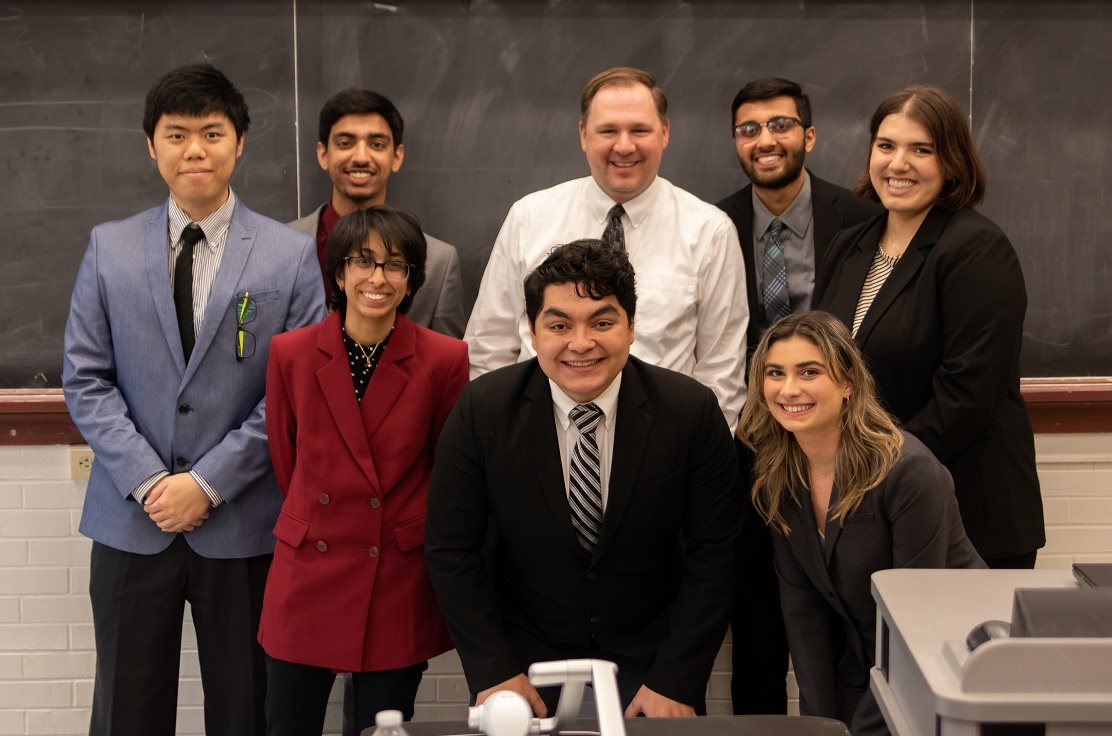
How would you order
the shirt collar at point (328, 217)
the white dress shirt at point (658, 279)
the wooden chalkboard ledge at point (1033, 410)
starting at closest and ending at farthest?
the white dress shirt at point (658, 279)
the shirt collar at point (328, 217)
the wooden chalkboard ledge at point (1033, 410)

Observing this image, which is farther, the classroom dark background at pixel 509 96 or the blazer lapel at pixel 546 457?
the classroom dark background at pixel 509 96

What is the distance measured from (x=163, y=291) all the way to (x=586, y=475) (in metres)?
1.03

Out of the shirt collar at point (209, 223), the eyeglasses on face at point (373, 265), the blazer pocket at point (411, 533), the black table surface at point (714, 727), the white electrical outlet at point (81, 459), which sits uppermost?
the shirt collar at point (209, 223)

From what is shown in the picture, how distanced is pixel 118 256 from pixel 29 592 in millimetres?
1231

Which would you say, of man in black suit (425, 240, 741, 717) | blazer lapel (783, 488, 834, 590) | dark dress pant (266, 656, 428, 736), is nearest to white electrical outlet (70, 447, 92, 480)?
dark dress pant (266, 656, 428, 736)

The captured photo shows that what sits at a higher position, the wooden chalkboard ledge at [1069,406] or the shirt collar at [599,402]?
the shirt collar at [599,402]

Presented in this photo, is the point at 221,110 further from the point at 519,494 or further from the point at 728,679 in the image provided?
the point at 728,679

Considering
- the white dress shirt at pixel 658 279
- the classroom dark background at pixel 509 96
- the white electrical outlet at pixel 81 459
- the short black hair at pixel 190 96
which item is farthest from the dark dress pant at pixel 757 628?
the white electrical outlet at pixel 81 459

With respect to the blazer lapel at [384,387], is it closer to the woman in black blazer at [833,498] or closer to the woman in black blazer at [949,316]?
the woman in black blazer at [833,498]

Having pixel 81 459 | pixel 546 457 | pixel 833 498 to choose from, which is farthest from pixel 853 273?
pixel 81 459

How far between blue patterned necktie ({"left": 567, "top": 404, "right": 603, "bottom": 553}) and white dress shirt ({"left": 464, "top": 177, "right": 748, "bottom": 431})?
470 millimetres

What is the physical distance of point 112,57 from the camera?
10.8ft

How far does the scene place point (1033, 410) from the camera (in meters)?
3.38

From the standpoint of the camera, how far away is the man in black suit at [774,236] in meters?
3.09
